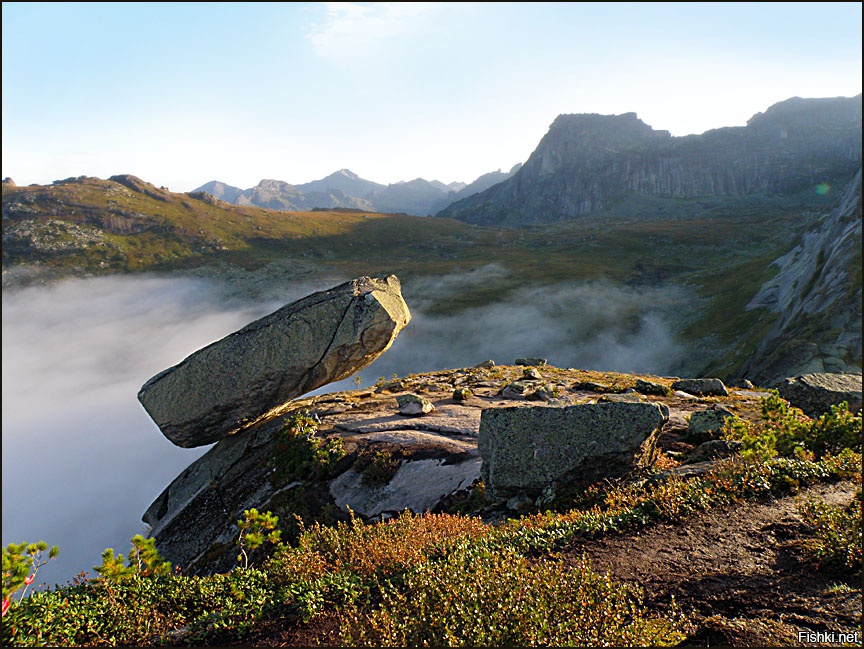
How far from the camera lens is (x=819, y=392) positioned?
21.7 m

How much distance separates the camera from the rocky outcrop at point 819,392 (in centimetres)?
2102

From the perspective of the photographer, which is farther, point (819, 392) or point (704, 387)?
point (704, 387)

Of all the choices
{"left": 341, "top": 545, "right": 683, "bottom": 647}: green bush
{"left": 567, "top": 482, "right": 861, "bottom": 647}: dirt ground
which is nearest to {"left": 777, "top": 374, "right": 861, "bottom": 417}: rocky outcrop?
{"left": 567, "top": 482, "right": 861, "bottom": 647}: dirt ground

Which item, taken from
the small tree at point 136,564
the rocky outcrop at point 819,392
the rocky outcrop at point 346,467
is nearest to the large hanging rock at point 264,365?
the rocky outcrop at point 346,467

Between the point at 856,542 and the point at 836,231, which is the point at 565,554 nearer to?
the point at 856,542

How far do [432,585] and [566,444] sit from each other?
7566mm

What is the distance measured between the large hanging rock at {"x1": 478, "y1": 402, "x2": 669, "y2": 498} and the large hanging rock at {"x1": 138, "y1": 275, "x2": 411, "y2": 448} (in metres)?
9.92

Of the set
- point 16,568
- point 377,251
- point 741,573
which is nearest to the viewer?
point 16,568

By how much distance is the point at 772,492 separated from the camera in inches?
422

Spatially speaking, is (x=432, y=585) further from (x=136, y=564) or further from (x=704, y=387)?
(x=704, y=387)

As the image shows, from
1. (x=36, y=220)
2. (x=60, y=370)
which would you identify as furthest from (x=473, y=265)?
(x=36, y=220)

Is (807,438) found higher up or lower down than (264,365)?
lower down

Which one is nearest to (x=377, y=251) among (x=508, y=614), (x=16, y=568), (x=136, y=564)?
(x=136, y=564)

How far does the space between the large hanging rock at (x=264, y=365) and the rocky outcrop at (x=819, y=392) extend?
772 inches
